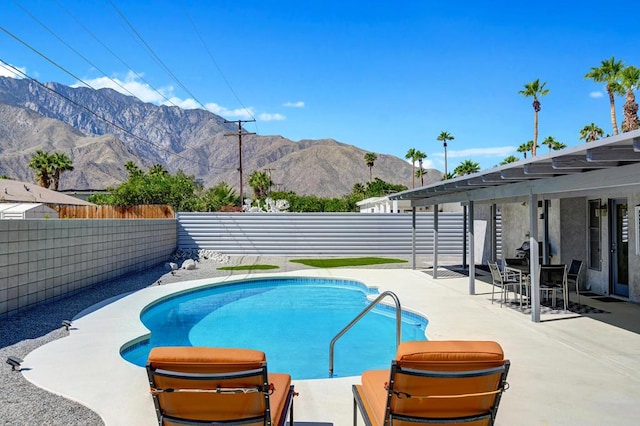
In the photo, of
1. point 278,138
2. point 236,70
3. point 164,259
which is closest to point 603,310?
point 164,259

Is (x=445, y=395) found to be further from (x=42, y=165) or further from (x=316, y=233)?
(x=42, y=165)

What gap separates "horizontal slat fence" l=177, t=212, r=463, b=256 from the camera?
19.8 m

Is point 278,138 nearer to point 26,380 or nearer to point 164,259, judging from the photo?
point 164,259

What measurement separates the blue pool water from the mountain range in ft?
255

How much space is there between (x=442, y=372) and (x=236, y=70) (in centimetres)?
3192

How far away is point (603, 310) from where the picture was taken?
824 cm

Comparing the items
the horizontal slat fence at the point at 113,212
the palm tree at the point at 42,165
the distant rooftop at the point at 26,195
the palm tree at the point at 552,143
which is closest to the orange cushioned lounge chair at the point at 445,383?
the horizontal slat fence at the point at 113,212

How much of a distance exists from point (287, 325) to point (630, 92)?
1235 inches

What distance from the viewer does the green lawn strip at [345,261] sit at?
1701cm

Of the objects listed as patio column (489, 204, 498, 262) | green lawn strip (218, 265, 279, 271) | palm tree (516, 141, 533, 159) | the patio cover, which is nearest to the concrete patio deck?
the patio cover

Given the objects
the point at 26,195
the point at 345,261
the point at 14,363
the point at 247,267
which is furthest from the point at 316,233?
the point at 14,363

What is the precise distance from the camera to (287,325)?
936 cm

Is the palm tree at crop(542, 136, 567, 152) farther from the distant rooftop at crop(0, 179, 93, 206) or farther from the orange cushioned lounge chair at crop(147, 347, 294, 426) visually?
the orange cushioned lounge chair at crop(147, 347, 294, 426)

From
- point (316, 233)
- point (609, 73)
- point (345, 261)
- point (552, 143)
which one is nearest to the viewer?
point (345, 261)
